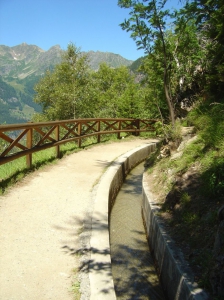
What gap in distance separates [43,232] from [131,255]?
1.73 meters

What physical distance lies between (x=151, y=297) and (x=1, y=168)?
501 cm

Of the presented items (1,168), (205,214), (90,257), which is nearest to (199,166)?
(205,214)

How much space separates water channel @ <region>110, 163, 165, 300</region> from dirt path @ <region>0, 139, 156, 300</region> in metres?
0.88

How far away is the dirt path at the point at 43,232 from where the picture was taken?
9.93 feet

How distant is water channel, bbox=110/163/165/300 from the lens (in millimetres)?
3902

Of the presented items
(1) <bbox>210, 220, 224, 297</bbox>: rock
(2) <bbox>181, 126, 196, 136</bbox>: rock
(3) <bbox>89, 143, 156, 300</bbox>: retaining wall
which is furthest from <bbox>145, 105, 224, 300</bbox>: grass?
(3) <bbox>89, 143, 156, 300</bbox>: retaining wall

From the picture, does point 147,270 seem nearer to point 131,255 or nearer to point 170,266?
point 131,255

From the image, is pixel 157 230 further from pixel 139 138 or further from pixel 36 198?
pixel 139 138

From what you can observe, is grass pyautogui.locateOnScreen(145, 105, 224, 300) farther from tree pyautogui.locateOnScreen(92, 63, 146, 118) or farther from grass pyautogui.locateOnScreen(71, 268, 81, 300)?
tree pyautogui.locateOnScreen(92, 63, 146, 118)

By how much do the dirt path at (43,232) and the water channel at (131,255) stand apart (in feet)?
2.88

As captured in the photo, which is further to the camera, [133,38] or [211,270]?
[133,38]

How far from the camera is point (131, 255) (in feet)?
15.7

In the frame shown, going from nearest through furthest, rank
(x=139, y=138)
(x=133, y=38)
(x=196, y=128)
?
(x=196, y=128), (x=133, y=38), (x=139, y=138)

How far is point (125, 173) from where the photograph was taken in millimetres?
9359
